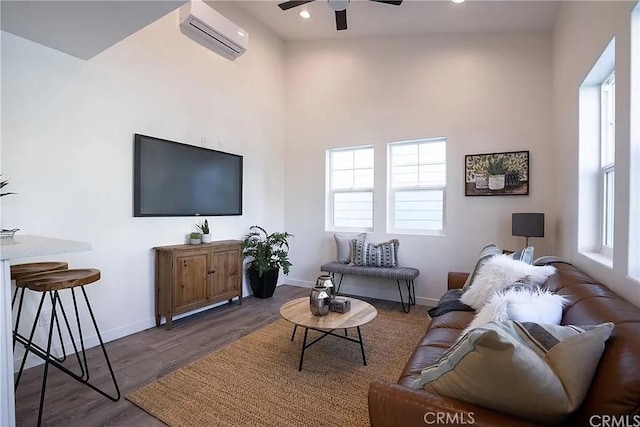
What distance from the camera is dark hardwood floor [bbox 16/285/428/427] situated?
1.85m

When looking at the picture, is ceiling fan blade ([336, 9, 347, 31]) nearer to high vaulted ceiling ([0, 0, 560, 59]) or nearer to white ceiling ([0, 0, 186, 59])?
high vaulted ceiling ([0, 0, 560, 59])

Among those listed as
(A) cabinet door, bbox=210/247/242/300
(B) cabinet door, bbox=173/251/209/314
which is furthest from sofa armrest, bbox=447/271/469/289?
(B) cabinet door, bbox=173/251/209/314

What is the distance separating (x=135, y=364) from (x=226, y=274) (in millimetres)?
1457

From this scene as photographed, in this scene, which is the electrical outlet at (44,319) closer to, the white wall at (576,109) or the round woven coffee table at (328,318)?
the round woven coffee table at (328,318)

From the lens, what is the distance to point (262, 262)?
4277mm

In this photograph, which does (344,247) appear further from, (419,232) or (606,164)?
(606,164)

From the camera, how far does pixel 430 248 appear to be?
13.5 ft

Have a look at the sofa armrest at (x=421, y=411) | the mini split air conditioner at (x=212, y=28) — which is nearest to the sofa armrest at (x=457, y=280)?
the sofa armrest at (x=421, y=411)

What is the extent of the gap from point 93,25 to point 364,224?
3.64 metres

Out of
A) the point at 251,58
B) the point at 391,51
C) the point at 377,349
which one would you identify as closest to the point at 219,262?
the point at 377,349

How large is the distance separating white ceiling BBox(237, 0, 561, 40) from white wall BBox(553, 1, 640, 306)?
0.31m

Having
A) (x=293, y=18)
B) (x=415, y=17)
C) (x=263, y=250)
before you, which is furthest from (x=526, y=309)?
(x=293, y=18)

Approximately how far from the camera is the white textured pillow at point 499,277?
2.10 meters

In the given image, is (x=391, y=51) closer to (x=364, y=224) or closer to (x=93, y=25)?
(x=364, y=224)
